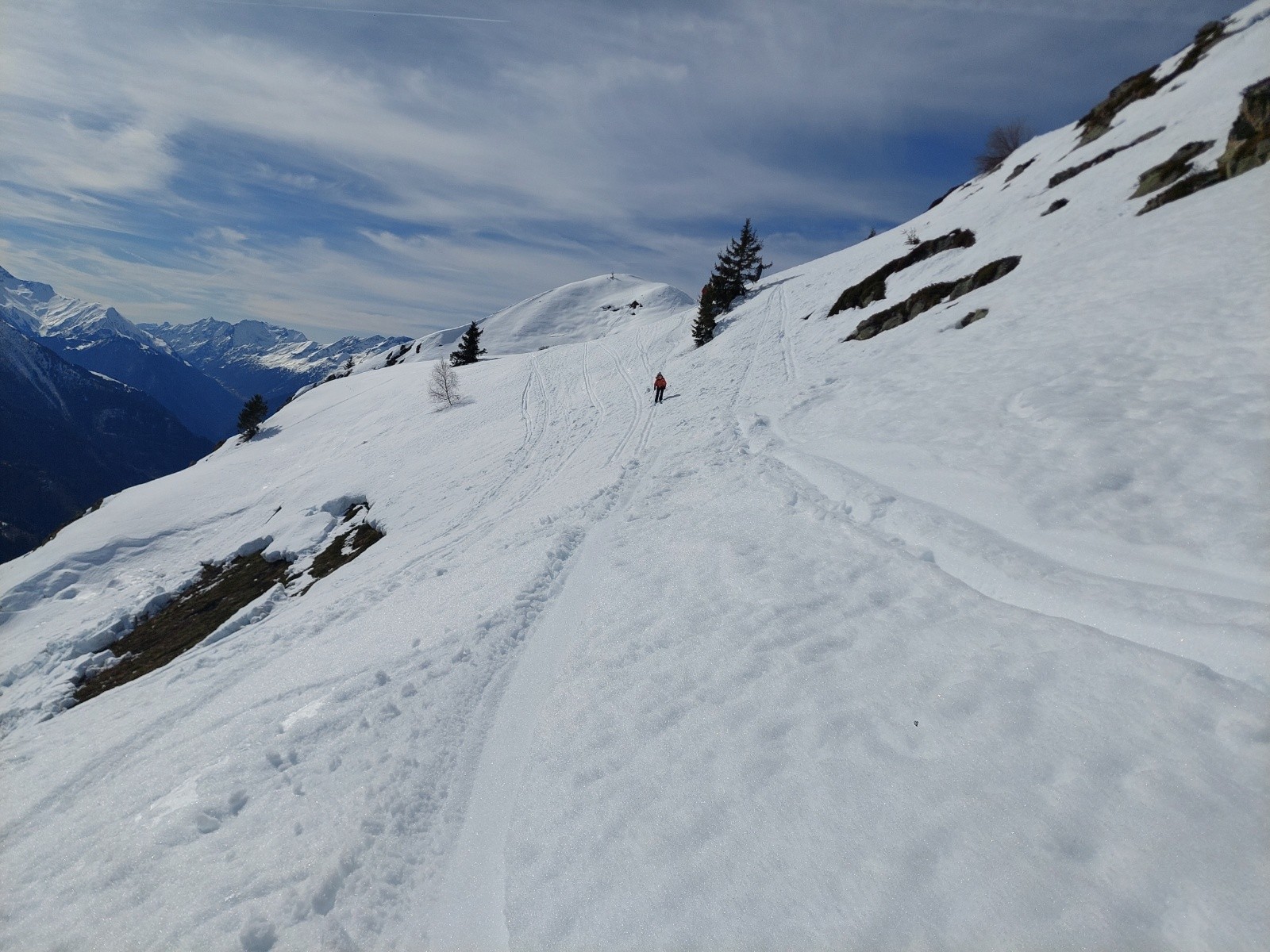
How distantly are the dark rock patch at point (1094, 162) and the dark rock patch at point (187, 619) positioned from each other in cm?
4480

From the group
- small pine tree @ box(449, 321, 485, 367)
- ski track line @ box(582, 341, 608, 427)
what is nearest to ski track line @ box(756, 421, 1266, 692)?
ski track line @ box(582, 341, 608, 427)

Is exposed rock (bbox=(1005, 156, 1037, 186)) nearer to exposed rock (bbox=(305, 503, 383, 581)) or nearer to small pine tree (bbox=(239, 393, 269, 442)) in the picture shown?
exposed rock (bbox=(305, 503, 383, 581))

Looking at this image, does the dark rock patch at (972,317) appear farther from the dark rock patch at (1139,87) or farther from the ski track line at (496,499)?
Answer: the dark rock patch at (1139,87)

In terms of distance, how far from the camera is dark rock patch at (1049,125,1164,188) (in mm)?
25438

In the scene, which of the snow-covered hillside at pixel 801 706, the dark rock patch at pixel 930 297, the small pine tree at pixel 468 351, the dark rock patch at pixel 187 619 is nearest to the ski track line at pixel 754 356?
the dark rock patch at pixel 930 297

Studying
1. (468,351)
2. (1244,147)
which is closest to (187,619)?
(1244,147)

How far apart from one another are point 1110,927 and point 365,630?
11.3 metres

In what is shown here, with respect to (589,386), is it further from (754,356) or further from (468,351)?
(468,351)

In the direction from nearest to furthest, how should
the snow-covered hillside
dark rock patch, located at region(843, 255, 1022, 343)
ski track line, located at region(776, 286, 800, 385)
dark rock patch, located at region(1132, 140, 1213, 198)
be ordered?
the snow-covered hillside → dark rock patch, located at region(1132, 140, 1213, 198) → dark rock patch, located at region(843, 255, 1022, 343) → ski track line, located at region(776, 286, 800, 385)

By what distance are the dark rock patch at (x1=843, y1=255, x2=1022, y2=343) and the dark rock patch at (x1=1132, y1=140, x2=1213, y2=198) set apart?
4.73 meters

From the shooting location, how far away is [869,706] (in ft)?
18.0

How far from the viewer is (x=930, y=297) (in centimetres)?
2302

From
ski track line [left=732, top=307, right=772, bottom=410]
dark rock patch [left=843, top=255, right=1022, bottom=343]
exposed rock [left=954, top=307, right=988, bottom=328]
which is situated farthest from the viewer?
ski track line [left=732, top=307, right=772, bottom=410]

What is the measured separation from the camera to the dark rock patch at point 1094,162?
25.4m
